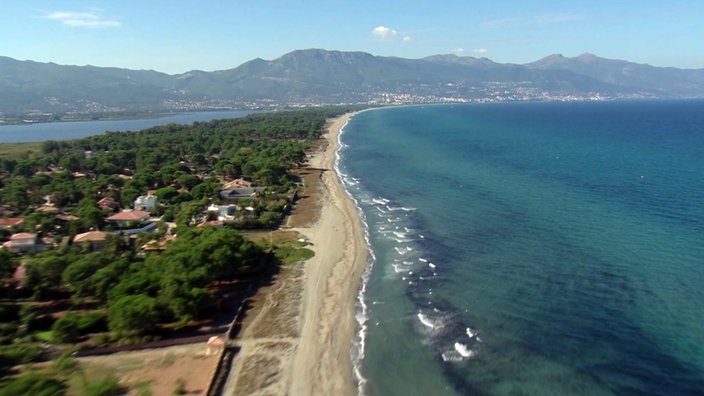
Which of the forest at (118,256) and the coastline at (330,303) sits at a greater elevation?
the forest at (118,256)

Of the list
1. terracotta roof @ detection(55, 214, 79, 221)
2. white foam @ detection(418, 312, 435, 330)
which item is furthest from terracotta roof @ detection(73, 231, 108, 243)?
white foam @ detection(418, 312, 435, 330)

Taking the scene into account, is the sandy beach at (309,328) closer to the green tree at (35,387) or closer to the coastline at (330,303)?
the coastline at (330,303)

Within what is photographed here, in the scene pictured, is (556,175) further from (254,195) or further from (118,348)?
(118,348)

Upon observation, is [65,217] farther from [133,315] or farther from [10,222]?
[133,315]

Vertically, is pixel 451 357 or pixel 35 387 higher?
pixel 35 387

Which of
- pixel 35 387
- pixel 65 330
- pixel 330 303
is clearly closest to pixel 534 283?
pixel 330 303

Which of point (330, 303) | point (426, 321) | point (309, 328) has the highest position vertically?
point (426, 321)

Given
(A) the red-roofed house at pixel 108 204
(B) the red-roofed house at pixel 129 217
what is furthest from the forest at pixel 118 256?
(B) the red-roofed house at pixel 129 217

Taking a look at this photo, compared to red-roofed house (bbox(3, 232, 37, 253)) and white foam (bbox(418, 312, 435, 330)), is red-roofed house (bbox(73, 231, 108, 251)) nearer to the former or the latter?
red-roofed house (bbox(3, 232, 37, 253))
